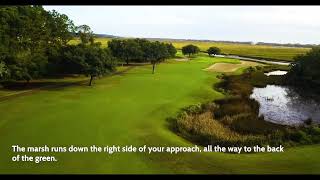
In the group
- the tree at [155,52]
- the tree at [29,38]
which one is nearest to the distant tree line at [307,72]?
the tree at [155,52]

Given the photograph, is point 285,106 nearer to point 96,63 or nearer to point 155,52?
point 96,63

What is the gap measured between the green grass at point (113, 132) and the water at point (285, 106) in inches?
283

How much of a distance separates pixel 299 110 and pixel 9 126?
32.3 meters

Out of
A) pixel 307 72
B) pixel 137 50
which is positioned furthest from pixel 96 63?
pixel 307 72

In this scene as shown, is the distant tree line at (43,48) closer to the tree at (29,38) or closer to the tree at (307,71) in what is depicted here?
the tree at (29,38)

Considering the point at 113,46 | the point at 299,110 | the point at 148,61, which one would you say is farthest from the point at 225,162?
the point at 148,61

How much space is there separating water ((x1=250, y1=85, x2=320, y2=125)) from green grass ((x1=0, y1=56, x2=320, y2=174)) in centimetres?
719

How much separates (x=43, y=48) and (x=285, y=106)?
3979 cm

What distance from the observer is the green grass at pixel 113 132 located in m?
19.8

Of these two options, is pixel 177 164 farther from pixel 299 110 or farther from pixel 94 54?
pixel 94 54

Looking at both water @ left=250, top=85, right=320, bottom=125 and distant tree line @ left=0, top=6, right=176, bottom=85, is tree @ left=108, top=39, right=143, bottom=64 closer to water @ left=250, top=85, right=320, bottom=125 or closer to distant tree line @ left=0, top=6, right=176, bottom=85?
distant tree line @ left=0, top=6, right=176, bottom=85

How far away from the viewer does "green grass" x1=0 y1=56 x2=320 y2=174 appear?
19828mm

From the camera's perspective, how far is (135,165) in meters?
20.0

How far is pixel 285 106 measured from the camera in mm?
45750
